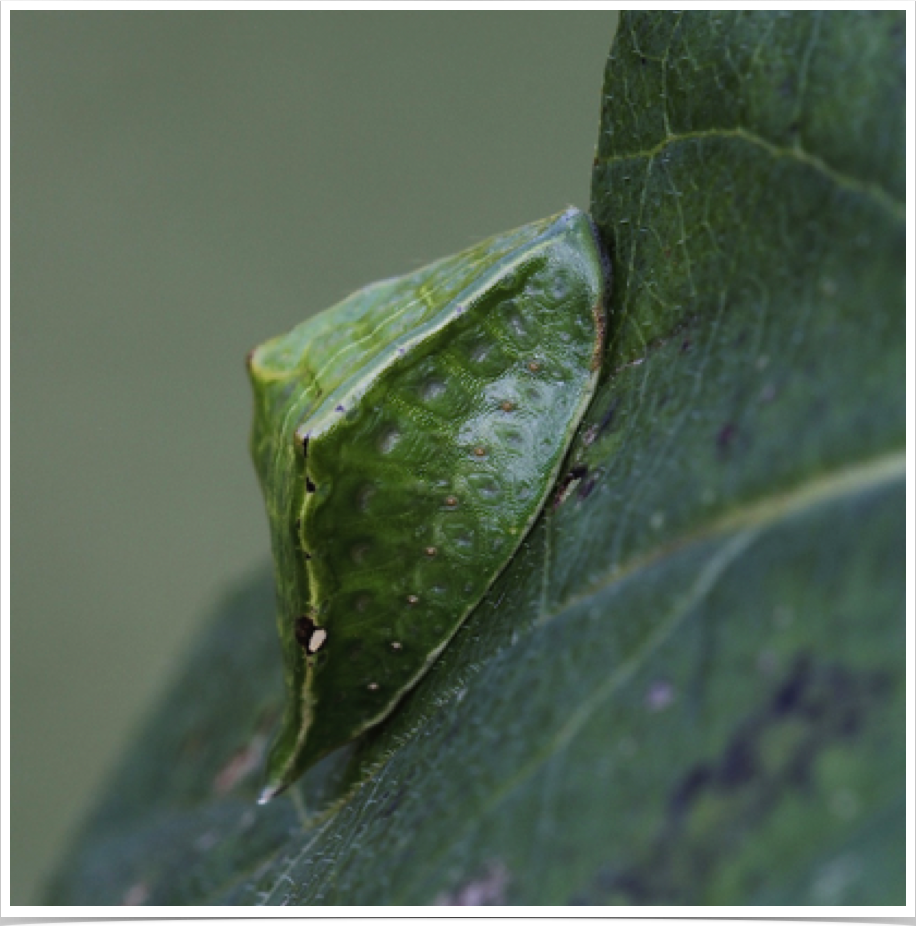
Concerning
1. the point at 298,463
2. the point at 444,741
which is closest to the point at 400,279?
the point at 298,463

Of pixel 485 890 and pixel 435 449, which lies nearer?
pixel 485 890

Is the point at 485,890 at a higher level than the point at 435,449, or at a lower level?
lower

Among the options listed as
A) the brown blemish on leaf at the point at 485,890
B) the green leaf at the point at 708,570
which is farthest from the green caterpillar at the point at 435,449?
the brown blemish on leaf at the point at 485,890

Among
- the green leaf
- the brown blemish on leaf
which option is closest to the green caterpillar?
the green leaf

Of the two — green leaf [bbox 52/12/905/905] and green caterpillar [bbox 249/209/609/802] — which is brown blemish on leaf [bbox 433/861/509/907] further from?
green caterpillar [bbox 249/209/609/802]

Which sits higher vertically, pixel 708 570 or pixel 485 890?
pixel 708 570

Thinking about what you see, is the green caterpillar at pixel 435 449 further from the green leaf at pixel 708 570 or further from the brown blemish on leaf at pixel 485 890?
the brown blemish on leaf at pixel 485 890
